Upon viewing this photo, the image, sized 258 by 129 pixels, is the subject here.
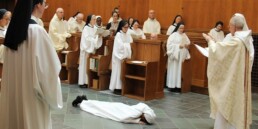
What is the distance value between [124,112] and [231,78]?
1.81m

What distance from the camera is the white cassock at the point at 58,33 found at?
9367 mm

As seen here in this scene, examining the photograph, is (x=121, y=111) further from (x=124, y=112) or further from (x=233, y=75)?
(x=233, y=75)

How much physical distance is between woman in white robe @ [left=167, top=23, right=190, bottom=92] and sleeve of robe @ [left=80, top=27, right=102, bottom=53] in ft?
5.59

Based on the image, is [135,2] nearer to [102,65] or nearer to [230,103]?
[102,65]

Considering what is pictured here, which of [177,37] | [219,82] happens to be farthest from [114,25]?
[219,82]

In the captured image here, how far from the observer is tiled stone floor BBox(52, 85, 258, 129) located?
545cm

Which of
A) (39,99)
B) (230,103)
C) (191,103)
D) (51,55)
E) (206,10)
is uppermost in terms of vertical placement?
(206,10)

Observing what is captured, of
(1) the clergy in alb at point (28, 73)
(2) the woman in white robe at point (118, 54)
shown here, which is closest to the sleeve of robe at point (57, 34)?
(2) the woman in white robe at point (118, 54)

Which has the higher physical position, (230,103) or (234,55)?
(234,55)

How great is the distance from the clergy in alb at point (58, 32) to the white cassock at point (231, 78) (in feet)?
17.3

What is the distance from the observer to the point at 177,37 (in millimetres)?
8734

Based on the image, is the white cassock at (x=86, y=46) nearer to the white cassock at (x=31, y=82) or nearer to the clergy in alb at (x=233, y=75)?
the clergy in alb at (x=233, y=75)

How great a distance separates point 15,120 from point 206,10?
28.0 feet

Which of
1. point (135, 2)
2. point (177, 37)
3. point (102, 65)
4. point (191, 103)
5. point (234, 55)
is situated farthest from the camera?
point (135, 2)
